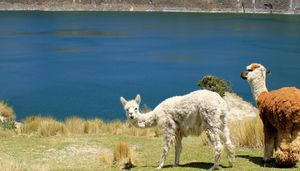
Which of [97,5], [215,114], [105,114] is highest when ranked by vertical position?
[97,5]

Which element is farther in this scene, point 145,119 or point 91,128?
point 91,128

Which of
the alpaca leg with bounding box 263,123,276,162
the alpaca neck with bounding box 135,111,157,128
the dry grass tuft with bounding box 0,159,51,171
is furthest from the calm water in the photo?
the alpaca leg with bounding box 263,123,276,162

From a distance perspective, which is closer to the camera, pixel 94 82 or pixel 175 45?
pixel 94 82

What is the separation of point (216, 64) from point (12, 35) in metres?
33.2

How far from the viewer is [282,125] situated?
8.06 m

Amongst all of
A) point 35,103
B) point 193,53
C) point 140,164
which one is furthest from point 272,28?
point 140,164

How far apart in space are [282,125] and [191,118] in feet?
4.42

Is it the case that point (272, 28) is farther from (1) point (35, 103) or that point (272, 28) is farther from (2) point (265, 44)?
(1) point (35, 103)

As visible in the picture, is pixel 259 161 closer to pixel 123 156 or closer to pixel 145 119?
pixel 145 119

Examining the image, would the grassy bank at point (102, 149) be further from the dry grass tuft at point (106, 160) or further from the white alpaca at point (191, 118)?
the white alpaca at point (191, 118)

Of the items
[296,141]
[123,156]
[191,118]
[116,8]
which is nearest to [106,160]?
[123,156]

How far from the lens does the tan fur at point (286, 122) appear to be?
791 centimetres

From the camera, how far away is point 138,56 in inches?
2034

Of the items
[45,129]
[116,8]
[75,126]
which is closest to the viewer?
[45,129]
